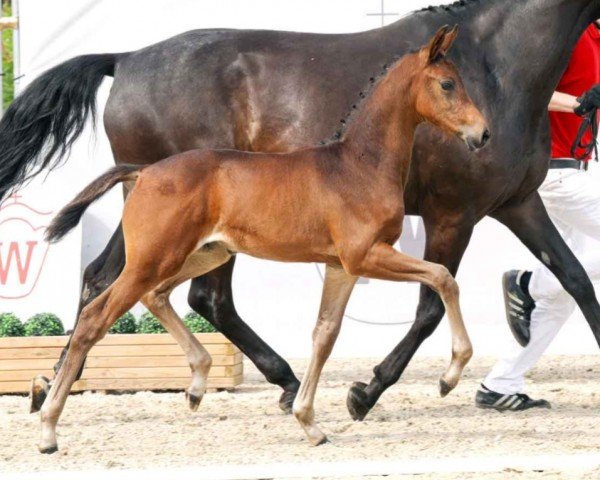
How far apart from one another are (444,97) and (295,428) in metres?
1.68

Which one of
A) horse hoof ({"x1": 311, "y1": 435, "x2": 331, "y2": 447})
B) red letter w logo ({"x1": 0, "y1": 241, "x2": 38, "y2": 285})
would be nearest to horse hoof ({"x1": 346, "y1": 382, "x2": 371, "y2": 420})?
horse hoof ({"x1": 311, "y1": 435, "x2": 331, "y2": 447})

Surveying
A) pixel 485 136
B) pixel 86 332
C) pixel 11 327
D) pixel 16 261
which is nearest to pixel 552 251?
pixel 485 136

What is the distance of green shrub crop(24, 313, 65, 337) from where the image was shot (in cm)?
734

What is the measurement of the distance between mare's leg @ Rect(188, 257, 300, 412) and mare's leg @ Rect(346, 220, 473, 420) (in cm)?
55

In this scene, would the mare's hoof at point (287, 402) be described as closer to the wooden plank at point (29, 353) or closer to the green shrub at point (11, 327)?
the wooden plank at point (29, 353)

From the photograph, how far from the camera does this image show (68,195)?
26.6ft

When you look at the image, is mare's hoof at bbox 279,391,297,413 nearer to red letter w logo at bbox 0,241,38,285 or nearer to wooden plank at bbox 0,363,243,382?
wooden plank at bbox 0,363,243,382

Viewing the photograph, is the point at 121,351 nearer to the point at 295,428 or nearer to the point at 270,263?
the point at 270,263

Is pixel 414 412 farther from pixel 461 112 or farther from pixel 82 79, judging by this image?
pixel 82 79

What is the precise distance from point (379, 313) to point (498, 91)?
2377 millimetres

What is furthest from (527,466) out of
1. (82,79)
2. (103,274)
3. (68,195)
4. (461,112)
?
(68,195)

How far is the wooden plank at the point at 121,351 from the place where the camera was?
7.16m

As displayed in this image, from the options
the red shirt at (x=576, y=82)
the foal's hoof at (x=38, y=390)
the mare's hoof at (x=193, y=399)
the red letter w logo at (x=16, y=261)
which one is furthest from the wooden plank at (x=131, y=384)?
the red shirt at (x=576, y=82)

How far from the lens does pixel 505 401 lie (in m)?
6.50
